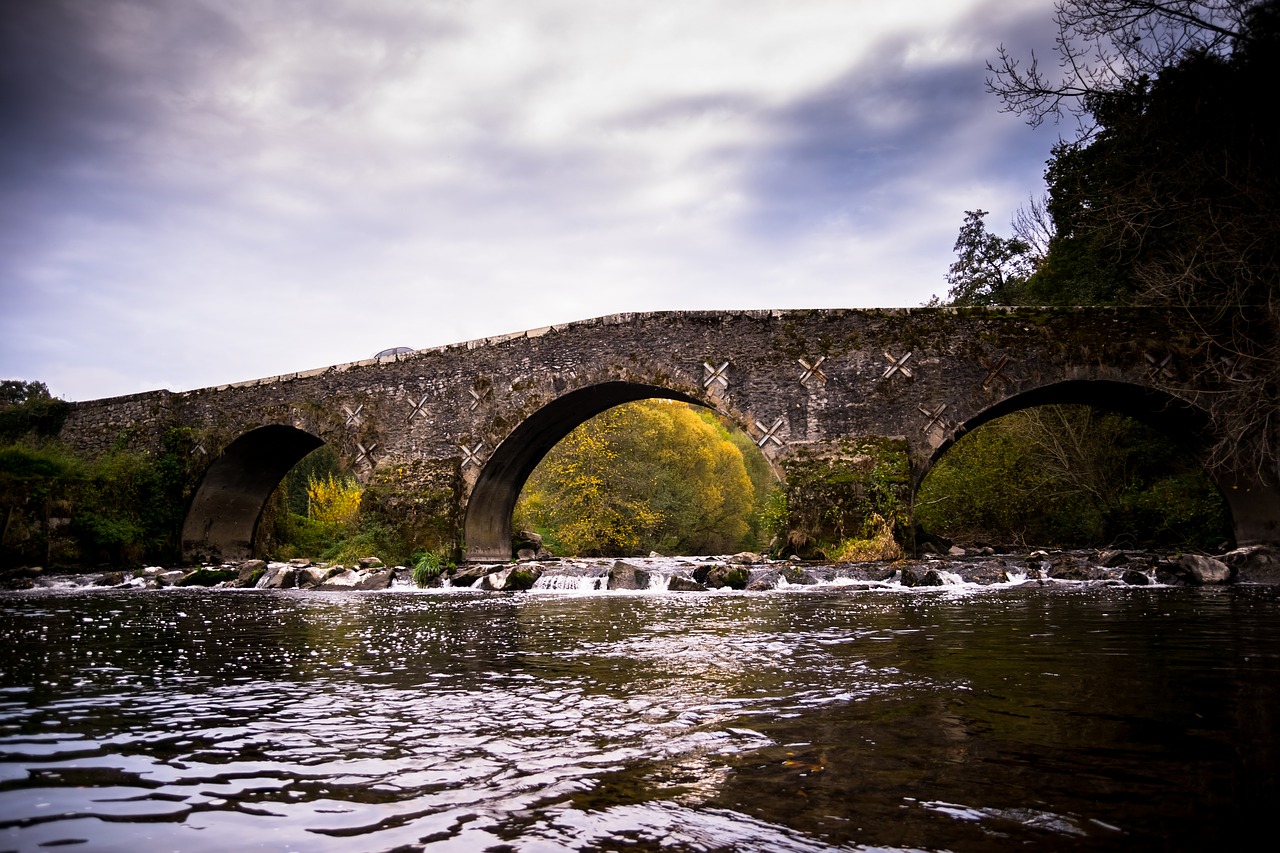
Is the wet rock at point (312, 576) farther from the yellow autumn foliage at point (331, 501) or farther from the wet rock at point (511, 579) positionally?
the yellow autumn foliage at point (331, 501)

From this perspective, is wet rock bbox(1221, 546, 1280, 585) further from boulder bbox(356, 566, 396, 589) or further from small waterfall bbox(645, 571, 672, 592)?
boulder bbox(356, 566, 396, 589)

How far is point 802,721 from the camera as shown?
10.6ft

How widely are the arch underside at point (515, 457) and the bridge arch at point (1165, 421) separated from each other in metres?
5.77

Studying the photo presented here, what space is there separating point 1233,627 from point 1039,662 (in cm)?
275

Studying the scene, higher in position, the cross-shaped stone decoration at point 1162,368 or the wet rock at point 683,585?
the cross-shaped stone decoration at point 1162,368

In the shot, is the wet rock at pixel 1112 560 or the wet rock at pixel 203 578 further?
the wet rock at pixel 203 578

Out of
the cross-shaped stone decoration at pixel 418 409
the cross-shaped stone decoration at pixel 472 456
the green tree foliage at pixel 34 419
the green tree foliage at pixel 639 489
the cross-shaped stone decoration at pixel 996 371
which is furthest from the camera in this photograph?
the green tree foliage at pixel 639 489

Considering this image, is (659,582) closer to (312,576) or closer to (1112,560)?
(312,576)

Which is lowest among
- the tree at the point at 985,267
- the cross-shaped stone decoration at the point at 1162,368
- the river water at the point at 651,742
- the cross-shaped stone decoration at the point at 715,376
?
the river water at the point at 651,742

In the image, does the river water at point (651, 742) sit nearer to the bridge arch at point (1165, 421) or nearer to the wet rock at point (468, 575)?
the wet rock at point (468, 575)

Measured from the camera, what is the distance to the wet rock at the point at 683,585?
1378 centimetres

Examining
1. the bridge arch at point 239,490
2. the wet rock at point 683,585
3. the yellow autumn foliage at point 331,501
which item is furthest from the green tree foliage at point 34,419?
the wet rock at point 683,585

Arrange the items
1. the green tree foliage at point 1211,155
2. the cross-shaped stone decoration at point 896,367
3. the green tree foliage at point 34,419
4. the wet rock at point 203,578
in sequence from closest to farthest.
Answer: the green tree foliage at point 1211,155, the cross-shaped stone decoration at point 896,367, the wet rock at point 203,578, the green tree foliage at point 34,419

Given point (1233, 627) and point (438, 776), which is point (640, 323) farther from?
point (438, 776)
